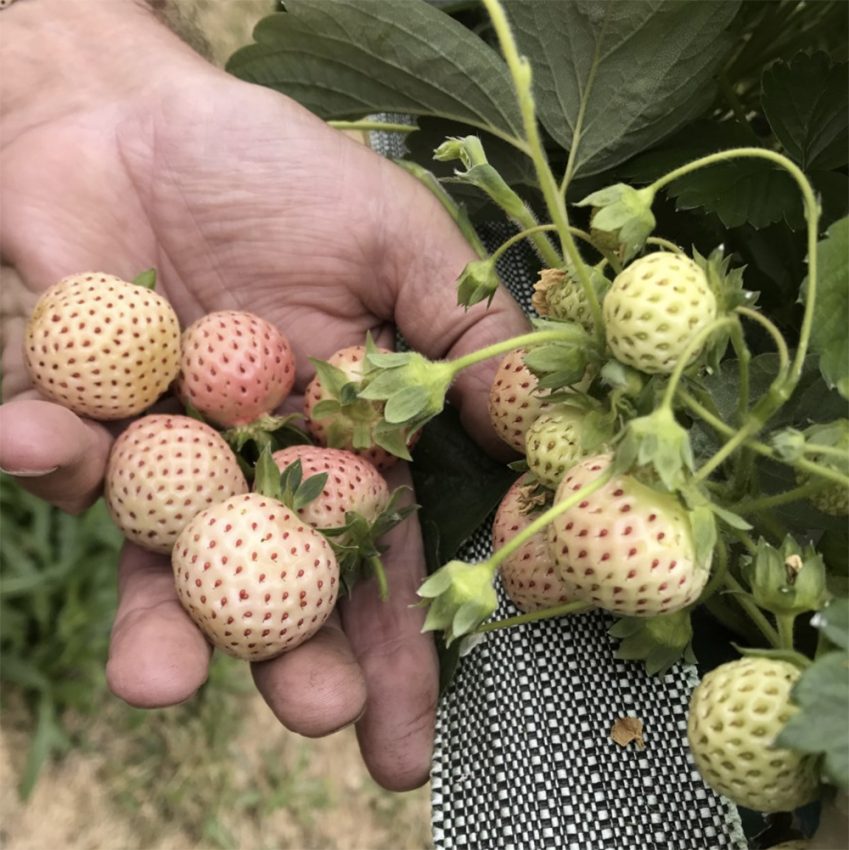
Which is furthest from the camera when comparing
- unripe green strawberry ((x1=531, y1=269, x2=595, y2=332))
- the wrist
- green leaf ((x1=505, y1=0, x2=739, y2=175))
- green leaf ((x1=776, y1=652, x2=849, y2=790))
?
the wrist

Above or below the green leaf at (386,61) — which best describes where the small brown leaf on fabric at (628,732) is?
below

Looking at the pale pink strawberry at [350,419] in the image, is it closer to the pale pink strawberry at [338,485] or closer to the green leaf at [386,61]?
the pale pink strawberry at [338,485]

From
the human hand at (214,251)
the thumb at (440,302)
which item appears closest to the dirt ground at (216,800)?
the human hand at (214,251)

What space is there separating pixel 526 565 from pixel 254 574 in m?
0.15

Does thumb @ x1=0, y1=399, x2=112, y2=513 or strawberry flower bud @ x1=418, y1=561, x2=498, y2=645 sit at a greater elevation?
strawberry flower bud @ x1=418, y1=561, x2=498, y2=645

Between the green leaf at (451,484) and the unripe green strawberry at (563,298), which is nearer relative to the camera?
the unripe green strawberry at (563,298)

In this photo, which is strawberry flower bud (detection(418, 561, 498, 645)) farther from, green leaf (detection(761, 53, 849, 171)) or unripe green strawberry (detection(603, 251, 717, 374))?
green leaf (detection(761, 53, 849, 171))

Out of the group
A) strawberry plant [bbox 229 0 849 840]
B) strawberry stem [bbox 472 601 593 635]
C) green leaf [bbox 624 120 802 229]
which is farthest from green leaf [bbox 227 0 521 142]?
strawberry stem [bbox 472 601 593 635]

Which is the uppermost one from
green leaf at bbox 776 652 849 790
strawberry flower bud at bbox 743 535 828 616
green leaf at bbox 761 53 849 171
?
green leaf at bbox 761 53 849 171

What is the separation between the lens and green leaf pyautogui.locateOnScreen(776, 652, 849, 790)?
0.37 meters

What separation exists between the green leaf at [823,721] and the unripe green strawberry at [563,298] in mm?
183

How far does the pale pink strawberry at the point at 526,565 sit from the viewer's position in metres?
0.55

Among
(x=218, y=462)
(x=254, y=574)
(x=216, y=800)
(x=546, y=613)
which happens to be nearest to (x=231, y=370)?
(x=218, y=462)

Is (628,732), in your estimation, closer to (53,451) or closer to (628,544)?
(628,544)
